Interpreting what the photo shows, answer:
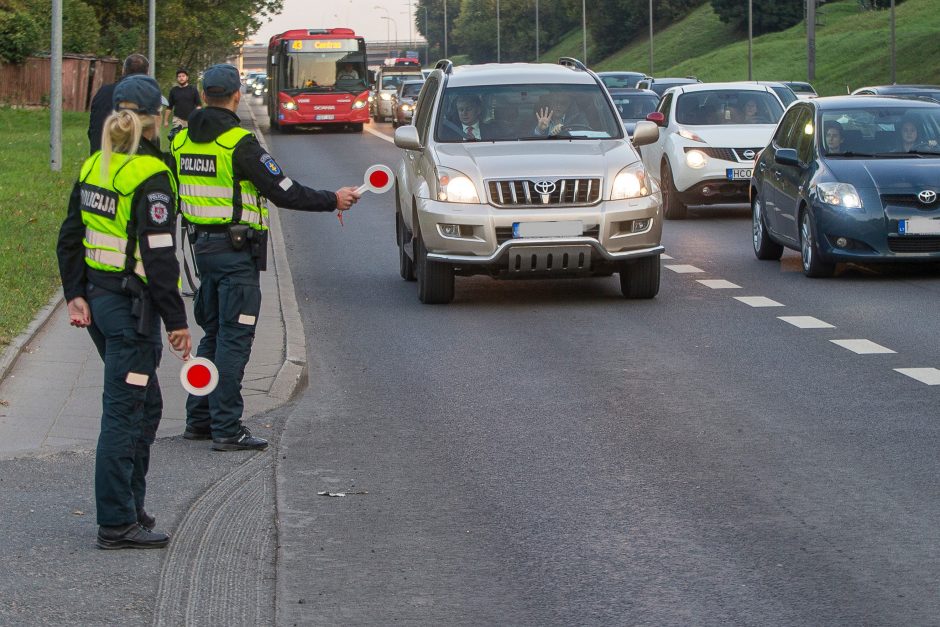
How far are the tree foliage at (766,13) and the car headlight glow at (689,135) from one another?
92.4 m

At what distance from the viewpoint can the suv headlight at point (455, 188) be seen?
13.1 m

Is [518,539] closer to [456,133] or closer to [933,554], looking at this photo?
[933,554]

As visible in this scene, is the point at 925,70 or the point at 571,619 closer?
the point at 571,619

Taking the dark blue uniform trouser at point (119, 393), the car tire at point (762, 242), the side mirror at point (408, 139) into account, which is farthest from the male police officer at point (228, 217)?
the car tire at point (762, 242)

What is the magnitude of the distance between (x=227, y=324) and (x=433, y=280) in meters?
5.33

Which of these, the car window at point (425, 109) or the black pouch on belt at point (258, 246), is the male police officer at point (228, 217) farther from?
the car window at point (425, 109)

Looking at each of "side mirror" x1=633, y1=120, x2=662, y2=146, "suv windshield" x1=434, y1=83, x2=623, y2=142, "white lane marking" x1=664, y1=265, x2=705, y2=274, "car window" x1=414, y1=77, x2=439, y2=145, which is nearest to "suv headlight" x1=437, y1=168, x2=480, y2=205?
"suv windshield" x1=434, y1=83, x2=623, y2=142

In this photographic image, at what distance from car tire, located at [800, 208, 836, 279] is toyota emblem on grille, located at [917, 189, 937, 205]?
956 millimetres

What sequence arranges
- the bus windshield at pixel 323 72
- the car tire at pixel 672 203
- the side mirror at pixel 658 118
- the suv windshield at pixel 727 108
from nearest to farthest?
the car tire at pixel 672 203
the side mirror at pixel 658 118
the suv windshield at pixel 727 108
the bus windshield at pixel 323 72

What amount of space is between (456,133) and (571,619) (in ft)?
29.7

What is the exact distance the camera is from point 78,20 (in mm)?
57250

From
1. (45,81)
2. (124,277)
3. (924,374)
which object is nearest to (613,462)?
(124,277)

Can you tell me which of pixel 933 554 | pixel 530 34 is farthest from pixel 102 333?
pixel 530 34

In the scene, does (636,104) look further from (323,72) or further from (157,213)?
(157,213)
